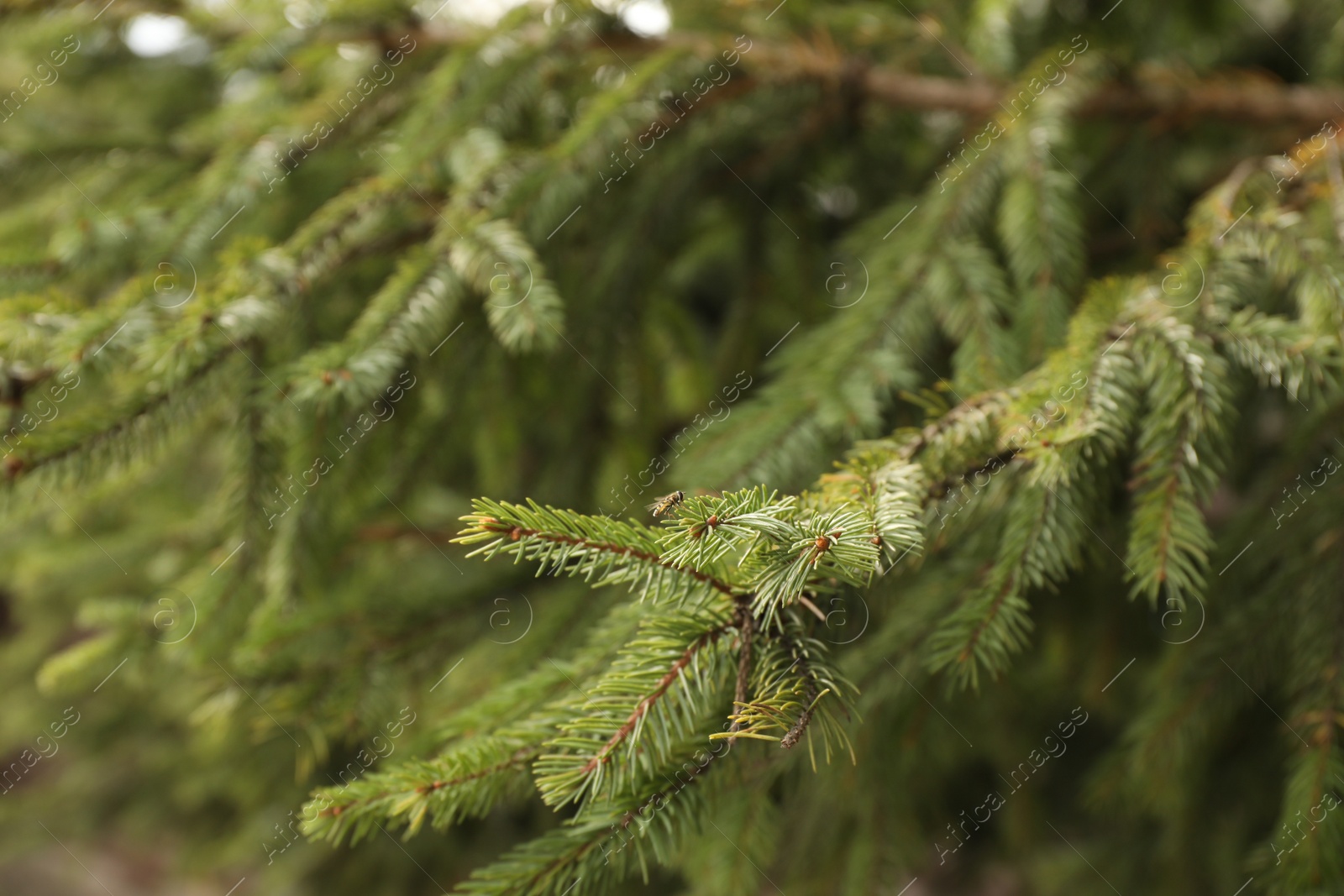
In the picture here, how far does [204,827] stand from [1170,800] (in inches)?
127

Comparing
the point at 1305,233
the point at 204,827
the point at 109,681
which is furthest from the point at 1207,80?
the point at 204,827

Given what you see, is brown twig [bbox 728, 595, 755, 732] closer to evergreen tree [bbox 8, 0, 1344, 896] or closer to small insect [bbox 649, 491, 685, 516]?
evergreen tree [bbox 8, 0, 1344, 896]

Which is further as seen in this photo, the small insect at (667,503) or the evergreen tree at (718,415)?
the evergreen tree at (718,415)

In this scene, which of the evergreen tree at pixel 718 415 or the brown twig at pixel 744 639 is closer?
the brown twig at pixel 744 639

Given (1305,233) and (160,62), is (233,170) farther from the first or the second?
(1305,233)

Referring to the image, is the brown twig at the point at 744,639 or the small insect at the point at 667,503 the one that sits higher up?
the small insect at the point at 667,503

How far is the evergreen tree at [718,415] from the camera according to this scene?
81 centimetres

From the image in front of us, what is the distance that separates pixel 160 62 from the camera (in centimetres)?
204

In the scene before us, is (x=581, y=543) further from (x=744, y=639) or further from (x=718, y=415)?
(x=718, y=415)

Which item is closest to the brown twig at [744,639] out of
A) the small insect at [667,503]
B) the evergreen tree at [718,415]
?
the evergreen tree at [718,415]

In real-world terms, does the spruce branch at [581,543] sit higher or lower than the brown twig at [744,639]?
higher

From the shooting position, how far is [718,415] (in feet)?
4.53

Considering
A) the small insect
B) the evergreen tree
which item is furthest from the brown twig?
the small insect

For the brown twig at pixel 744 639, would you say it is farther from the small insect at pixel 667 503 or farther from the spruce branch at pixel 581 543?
the small insect at pixel 667 503
